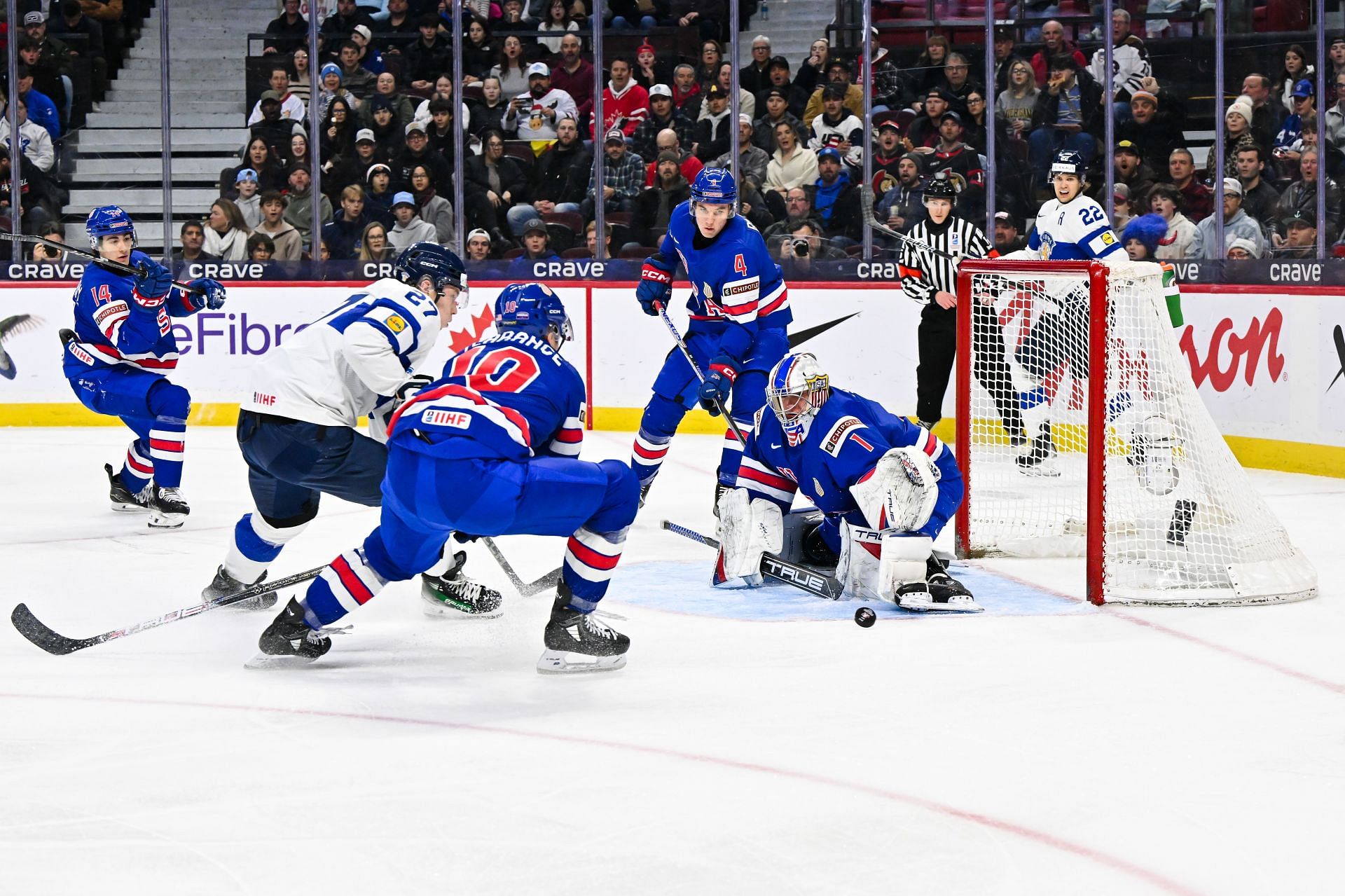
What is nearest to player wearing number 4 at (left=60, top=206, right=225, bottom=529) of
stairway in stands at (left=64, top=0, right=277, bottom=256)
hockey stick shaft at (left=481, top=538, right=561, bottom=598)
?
hockey stick shaft at (left=481, top=538, right=561, bottom=598)

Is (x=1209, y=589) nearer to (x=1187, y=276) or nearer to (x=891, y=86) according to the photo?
(x=1187, y=276)

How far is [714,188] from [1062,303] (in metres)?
1.31

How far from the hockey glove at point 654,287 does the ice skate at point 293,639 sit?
231 cm

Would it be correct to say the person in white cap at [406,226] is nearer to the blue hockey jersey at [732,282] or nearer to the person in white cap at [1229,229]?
the blue hockey jersey at [732,282]

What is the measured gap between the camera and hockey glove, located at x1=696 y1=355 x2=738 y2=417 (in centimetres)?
497

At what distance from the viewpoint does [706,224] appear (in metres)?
5.41

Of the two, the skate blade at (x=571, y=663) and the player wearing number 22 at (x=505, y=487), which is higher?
the player wearing number 22 at (x=505, y=487)

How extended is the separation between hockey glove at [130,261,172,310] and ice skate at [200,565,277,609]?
189 cm

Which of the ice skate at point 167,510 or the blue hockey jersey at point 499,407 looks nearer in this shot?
the blue hockey jersey at point 499,407

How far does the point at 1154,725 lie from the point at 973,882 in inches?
39.4

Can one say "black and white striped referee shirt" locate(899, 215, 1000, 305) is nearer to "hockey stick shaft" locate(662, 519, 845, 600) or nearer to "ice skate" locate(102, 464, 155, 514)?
"hockey stick shaft" locate(662, 519, 845, 600)

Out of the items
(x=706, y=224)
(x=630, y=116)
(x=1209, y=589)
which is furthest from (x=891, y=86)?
(x=1209, y=589)

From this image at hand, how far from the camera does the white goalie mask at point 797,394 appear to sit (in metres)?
4.38

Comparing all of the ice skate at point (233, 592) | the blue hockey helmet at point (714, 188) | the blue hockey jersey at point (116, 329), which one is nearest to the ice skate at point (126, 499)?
the blue hockey jersey at point (116, 329)
